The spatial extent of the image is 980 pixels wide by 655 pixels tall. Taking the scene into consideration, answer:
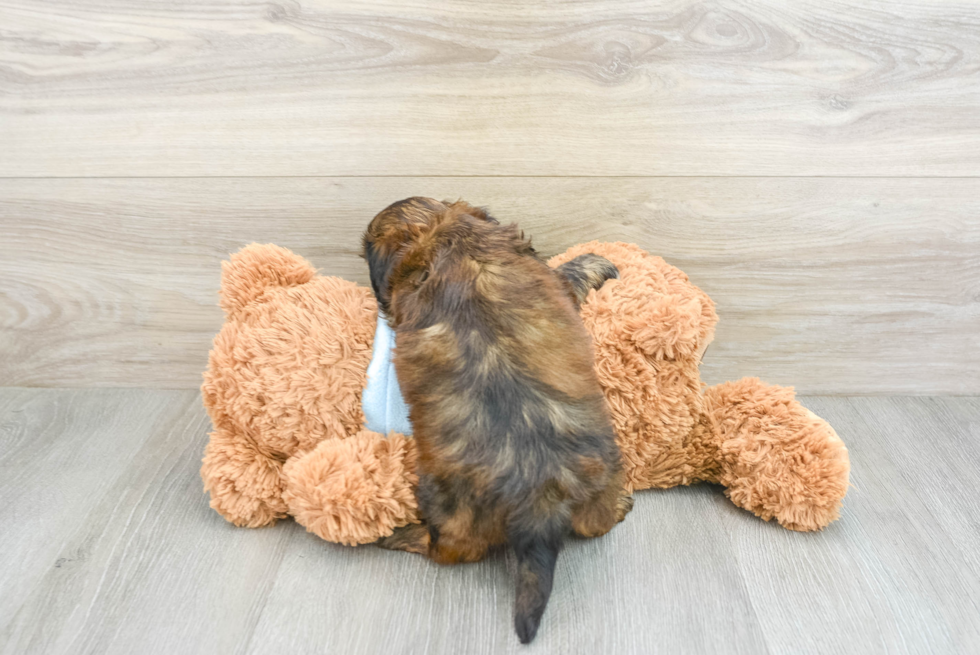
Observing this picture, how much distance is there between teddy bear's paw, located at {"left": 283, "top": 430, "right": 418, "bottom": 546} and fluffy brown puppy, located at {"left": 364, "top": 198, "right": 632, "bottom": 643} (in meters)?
0.05

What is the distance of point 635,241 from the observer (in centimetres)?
126

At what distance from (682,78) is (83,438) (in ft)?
4.08

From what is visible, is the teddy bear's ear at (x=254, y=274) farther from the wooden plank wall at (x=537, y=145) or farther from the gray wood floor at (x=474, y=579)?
the gray wood floor at (x=474, y=579)

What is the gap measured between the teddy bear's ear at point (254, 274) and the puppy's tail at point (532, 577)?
545mm

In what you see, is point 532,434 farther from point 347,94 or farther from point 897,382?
point 897,382

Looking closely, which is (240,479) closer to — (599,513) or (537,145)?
(599,513)

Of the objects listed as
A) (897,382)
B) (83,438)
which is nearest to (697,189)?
(897,382)

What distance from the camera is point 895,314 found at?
4.32 feet

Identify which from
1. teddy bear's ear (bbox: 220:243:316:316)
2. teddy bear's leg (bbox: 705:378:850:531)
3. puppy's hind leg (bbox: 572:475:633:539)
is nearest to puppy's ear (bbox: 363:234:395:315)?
teddy bear's ear (bbox: 220:243:316:316)

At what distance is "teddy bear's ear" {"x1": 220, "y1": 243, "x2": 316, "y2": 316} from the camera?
1.07 m

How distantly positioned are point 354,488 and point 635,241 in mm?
669

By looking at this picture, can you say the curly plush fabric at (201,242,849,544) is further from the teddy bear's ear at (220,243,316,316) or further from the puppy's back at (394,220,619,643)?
the puppy's back at (394,220,619,643)

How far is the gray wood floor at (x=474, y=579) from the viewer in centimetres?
87

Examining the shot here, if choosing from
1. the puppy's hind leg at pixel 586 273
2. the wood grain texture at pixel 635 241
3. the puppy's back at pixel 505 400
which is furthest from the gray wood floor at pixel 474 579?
the puppy's hind leg at pixel 586 273
